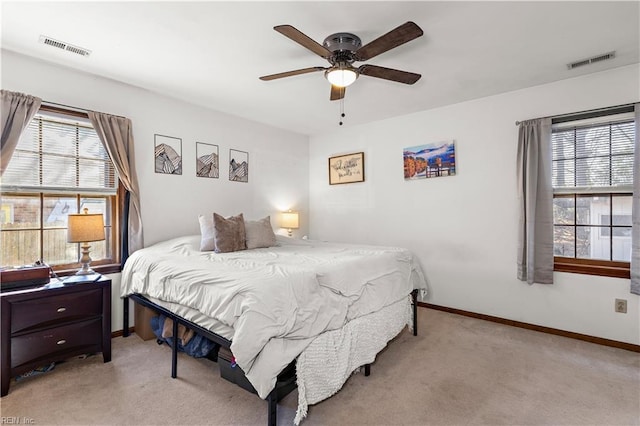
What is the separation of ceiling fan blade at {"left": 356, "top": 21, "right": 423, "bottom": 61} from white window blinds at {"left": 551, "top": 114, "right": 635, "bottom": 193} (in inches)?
88.8

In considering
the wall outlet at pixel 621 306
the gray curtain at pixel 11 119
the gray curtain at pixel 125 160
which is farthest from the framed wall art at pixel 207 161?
the wall outlet at pixel 621 306

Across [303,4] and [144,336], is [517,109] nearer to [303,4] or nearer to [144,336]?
[303,4]

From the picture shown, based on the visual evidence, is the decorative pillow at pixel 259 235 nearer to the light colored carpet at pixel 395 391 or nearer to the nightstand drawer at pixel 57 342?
the light colored carpet at pixel 395 391

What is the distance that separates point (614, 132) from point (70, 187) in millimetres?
5058

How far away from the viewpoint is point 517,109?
327cm

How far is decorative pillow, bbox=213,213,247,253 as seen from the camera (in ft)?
9.71

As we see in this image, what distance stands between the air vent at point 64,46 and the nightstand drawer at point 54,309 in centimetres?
191

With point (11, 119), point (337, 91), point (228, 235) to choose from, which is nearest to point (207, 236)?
point (228, 235)

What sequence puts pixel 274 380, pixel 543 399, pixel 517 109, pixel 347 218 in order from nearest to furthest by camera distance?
pixel 274 380
pixel 543 399
pixel 517 109
pixel 347 218

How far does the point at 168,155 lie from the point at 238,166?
0.92 metres

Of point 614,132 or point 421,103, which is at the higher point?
point 421,103

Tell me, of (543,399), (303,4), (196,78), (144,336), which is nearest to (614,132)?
(543,399)

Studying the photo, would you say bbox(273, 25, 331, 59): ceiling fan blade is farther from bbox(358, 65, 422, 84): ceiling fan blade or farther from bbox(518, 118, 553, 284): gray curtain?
bbox(518, 118, 553, 284): gray curtain


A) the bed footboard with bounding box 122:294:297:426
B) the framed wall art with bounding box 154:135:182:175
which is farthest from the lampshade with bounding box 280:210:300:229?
the bed footboard with bounding box 122:294:297:426
